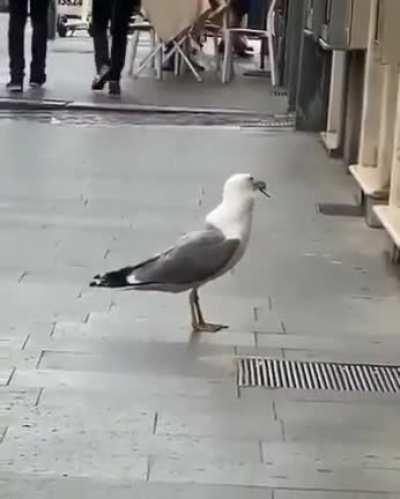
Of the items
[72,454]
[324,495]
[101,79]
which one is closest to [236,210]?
[72,454]

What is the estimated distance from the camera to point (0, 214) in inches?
298

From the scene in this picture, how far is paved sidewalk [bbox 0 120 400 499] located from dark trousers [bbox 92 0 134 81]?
3.59 metres

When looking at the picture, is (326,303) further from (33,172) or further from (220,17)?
(220,17)

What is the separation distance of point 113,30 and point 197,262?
778 cm

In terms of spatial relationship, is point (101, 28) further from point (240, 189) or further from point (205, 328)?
point (205, 328)

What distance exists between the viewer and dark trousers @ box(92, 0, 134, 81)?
1274 centimetres

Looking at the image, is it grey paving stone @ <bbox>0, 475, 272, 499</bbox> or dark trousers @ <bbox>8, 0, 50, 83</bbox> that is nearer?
grey paving stone @ <bbox>0, 475, 272, 499</bbox>

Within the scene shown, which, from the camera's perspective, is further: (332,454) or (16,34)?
(16,34)

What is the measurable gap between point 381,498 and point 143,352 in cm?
156

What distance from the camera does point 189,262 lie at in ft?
17.4

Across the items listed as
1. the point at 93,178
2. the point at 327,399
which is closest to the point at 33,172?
the point at 93,178

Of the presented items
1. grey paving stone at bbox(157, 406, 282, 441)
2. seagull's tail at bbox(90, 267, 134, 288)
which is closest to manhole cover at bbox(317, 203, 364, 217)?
seagull's tail at bbox(90, 267, 134, 288)

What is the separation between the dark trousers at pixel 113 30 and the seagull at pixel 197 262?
7.49m

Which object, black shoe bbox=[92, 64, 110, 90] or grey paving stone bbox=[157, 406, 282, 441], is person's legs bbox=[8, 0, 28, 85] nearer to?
black shoe bbox=[92, 64, 110, 90]
